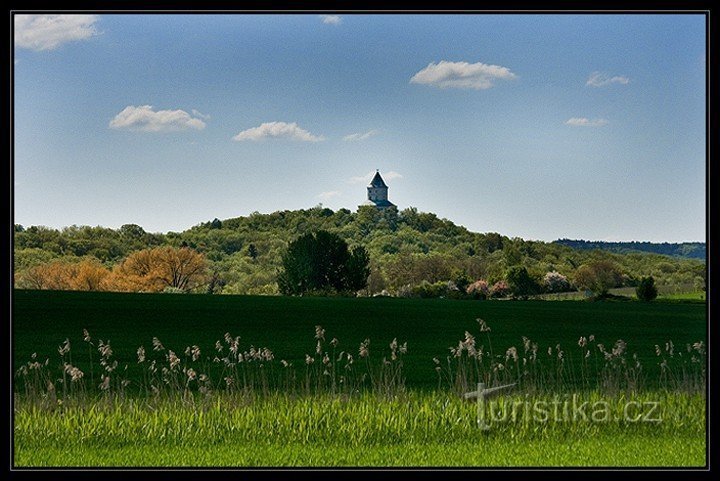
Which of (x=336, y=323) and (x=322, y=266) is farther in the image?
(x=322, y=266)

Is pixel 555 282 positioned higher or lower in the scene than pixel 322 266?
lower

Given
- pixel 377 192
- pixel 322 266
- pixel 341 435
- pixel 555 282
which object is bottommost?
pixel 341 435

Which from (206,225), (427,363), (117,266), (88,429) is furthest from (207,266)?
(88,429)

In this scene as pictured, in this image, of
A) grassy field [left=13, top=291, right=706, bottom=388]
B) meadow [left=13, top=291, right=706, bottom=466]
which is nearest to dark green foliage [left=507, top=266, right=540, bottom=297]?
grassy field [left=13, top=291, right=706, bottom=388]

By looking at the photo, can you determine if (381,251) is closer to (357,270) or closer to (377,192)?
(357,270)

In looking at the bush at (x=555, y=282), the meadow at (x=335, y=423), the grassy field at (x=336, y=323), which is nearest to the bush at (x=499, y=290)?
the bush at (x=555, y=282)

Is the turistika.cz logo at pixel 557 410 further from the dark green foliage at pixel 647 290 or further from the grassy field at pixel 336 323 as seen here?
the dark green foliage at pixel 647 290

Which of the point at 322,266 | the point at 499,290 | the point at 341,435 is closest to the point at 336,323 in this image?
the point at 499,290
